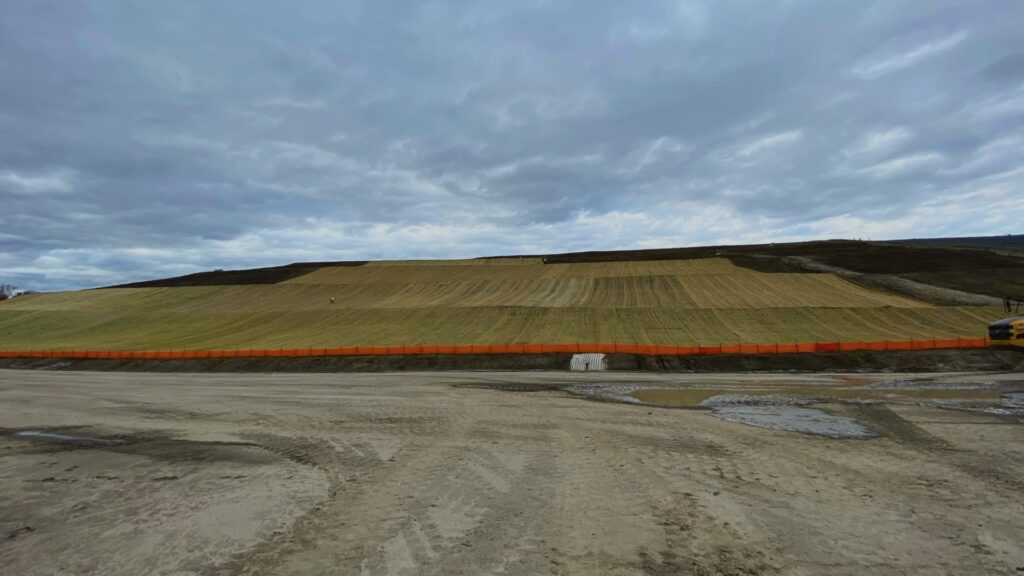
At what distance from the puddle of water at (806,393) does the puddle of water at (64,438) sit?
10.8m

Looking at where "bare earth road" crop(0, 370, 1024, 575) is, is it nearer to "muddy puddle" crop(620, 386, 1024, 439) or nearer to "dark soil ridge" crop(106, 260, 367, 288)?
"muddy puddle" crop(620, 386, 1024, 439)

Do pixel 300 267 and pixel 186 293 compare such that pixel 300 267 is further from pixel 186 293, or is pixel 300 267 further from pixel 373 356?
pixel 373 356

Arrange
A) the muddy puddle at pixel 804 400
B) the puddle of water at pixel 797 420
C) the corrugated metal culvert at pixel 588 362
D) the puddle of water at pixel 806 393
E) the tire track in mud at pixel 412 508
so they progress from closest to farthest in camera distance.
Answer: the tire track in mud at pixel 412 508 < the puddle of water at pixel 797 420 < the muddy puddle at pixel 804 400 < the puddle of water at pixel 806 393 < the corrugated metal culvert at pixel 588 362

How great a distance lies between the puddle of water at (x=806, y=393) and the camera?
524 inches

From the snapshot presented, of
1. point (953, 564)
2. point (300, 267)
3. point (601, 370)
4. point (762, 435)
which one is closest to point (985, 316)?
point (601, 370)

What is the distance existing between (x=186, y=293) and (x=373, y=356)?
40.1m

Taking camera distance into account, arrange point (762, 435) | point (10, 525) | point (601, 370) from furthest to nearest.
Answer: point (601, 370), point (762, 435), point (10, 525)

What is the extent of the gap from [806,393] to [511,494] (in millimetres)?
11028

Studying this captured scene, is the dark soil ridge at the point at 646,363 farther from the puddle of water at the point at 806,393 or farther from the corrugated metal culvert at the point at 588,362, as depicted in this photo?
the puddle of water at the point at 806,393

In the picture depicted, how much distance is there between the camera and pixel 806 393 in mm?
14406

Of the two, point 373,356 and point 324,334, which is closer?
point 373,356

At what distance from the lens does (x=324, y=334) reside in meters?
35.5

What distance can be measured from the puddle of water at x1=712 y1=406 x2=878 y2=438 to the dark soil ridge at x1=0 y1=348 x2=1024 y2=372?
11.6m

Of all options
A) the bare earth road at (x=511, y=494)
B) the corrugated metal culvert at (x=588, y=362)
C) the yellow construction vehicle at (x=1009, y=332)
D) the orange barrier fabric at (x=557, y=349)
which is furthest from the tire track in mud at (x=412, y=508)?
the yellow construction vehicle at (x=1009, y=332)
